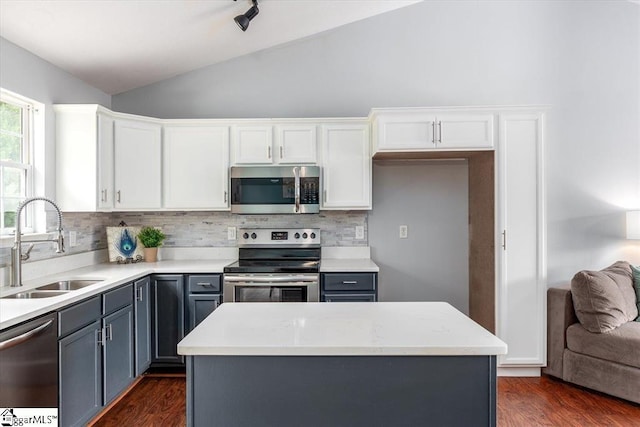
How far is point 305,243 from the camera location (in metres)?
3.50

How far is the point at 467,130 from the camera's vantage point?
2.95 metres

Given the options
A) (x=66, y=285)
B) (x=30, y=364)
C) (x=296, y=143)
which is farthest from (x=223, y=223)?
(x=30, y=364)

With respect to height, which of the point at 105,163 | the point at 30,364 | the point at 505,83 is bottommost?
the point at 30,364

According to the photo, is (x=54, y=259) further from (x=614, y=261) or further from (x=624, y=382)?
(x=614, y=261)

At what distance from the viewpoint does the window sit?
2463 mm

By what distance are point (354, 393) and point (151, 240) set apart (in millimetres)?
2599

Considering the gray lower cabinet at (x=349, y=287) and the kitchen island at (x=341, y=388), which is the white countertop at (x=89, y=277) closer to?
the gray lower cabinet at (x=349, y=287)

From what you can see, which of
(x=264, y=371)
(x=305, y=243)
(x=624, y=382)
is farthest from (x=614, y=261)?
(x=264, y=371)

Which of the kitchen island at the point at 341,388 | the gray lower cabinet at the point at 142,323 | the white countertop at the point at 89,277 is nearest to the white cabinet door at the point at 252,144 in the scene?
the white countertop at the point at 89,277

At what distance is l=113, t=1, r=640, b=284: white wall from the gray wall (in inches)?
27.0

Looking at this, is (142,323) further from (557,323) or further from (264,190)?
(557,323)

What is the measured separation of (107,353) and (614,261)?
420cm

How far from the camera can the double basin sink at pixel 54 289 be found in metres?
2.23

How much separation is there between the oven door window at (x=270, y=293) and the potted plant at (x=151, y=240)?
93cm
